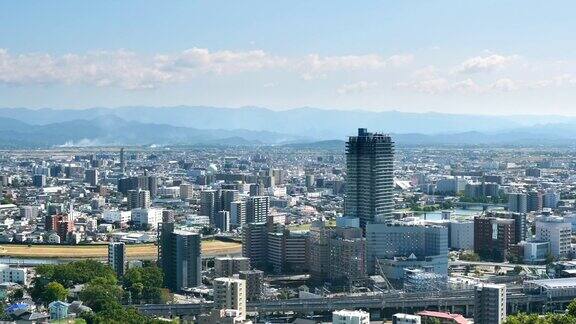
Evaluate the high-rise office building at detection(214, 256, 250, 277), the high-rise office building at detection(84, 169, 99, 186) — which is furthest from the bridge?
the high-rise office building at detection(84, 169, 99, 186)

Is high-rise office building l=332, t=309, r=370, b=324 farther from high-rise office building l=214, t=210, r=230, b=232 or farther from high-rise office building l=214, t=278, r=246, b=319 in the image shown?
high-rise office building l=214, t=210, r=230, b=232

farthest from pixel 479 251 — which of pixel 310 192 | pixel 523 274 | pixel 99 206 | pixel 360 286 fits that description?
pixel 310 192

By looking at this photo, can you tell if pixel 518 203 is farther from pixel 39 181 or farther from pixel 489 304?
pixel 39 181

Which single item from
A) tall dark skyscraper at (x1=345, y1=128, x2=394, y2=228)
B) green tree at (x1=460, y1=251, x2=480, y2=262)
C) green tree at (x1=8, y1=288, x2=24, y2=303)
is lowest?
green tree at (x1=460, y1=251, x2=480, y2=262)

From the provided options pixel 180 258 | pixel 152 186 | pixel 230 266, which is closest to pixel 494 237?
pixel 230 266

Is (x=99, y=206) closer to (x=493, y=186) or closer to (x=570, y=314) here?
(x=493, y=186)
